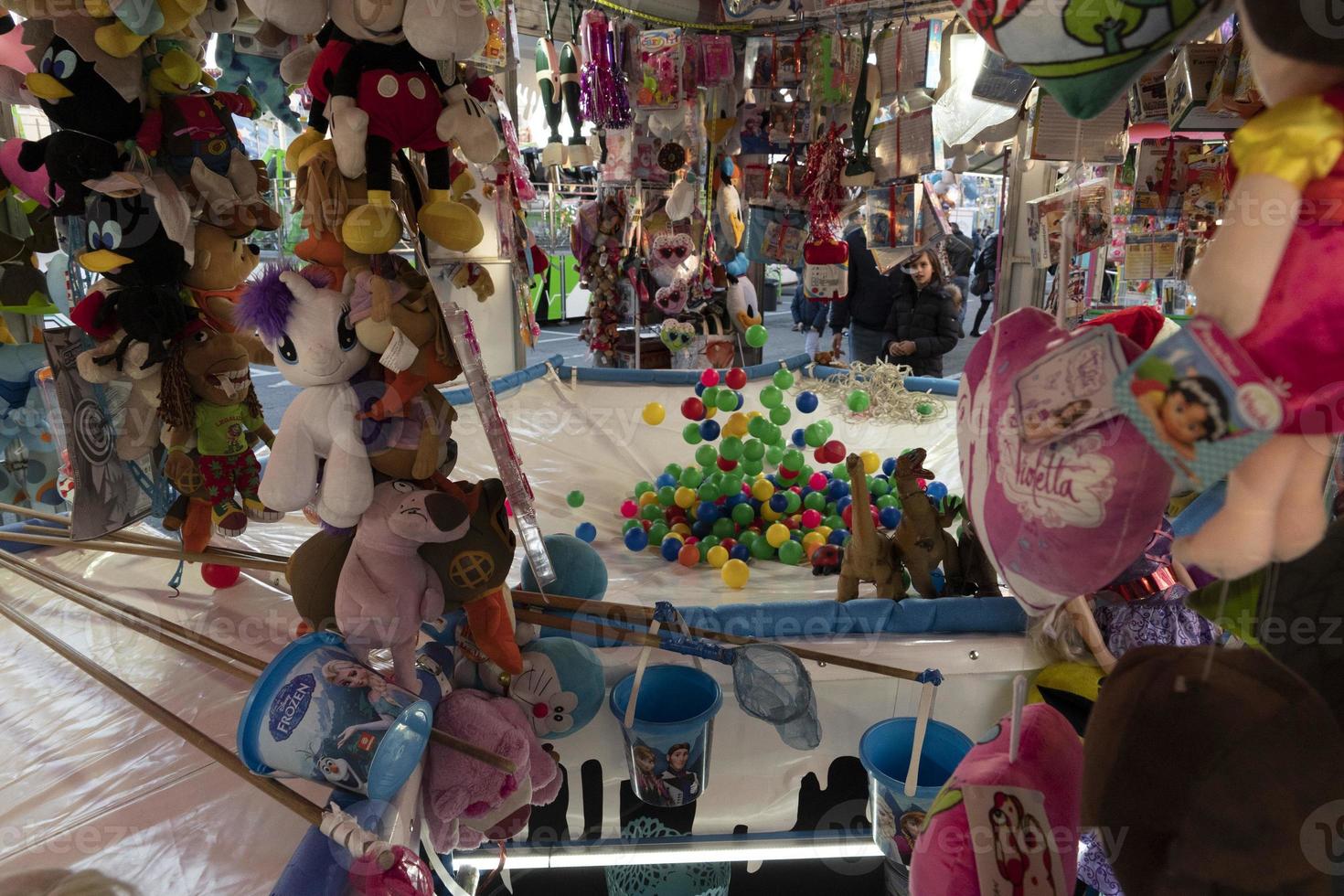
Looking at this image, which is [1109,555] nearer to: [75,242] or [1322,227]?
[1322,227]

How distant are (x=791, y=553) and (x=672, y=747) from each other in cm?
114

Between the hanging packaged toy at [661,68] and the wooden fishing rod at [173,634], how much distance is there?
2.42 metres

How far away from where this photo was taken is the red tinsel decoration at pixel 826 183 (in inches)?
110

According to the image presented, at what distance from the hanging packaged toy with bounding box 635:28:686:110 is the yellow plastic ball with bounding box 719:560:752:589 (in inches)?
73.0

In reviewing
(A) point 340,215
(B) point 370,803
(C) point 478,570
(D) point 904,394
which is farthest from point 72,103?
(D) point 904,394

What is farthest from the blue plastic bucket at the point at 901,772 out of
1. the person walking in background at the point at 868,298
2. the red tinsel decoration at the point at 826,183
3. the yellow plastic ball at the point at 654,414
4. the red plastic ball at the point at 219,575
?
the person walking in background at the point at 868,298

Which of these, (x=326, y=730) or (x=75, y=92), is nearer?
(x=326, y=730)

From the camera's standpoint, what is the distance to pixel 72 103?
1170 mm

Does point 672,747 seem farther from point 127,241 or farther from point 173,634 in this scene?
point 127,241

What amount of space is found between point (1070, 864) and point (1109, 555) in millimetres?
299

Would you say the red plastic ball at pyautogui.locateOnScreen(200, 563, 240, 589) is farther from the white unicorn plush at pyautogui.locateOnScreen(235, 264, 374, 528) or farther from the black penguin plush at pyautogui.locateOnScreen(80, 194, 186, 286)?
the white unicorn plush at pyautogui.locateOnScreen(235, 264, 374, 528)

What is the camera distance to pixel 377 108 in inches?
36.2

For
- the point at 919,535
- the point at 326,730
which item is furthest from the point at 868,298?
the point at 326,730

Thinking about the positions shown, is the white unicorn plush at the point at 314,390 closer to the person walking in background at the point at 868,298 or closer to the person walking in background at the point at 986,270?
the person walking in background at the point at 868,298
